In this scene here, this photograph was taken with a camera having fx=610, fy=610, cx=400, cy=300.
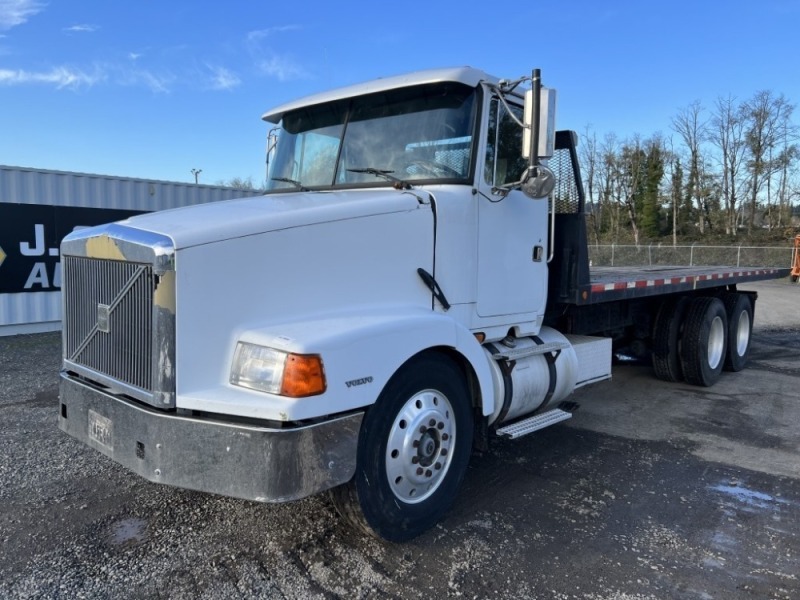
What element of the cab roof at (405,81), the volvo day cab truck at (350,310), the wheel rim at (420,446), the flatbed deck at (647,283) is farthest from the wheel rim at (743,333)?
the wheel rim at (420,446)

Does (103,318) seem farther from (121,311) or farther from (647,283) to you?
(647,283)

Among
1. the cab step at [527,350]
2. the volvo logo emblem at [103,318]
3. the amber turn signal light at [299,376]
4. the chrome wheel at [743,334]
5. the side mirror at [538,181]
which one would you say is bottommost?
the chrome wheel at [743,334]

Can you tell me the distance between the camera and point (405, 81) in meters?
3.98

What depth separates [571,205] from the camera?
5102mm

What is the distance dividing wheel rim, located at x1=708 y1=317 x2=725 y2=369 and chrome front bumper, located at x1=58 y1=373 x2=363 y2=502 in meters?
6.35

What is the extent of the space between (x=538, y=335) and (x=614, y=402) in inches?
93.5

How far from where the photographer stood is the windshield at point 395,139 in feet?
12.8

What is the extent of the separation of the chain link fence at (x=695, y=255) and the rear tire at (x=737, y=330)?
69.8ft

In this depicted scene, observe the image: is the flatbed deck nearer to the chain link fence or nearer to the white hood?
the white hood

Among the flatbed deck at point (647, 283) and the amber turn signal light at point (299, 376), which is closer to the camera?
the amber turn signal light at point (299, 376)

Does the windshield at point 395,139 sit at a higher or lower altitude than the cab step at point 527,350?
higher

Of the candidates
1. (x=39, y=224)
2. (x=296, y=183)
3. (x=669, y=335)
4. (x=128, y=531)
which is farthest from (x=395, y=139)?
(x=39, y=224)

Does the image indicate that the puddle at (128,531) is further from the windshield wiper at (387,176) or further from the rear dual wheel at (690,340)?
the rear dual wheel at (690,340)

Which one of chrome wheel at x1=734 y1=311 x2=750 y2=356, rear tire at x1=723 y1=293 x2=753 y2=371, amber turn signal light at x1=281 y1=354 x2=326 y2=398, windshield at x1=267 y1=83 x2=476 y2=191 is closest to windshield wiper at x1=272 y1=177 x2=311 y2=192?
windshield at x1=267 y1=83 x2=476 y2=191
